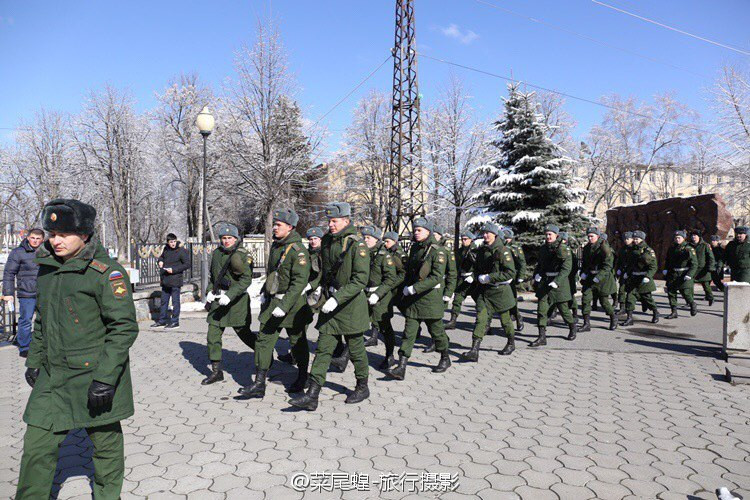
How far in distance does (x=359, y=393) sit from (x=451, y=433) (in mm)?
1277

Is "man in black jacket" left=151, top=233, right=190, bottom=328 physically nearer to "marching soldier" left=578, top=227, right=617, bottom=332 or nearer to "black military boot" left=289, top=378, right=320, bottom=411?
"black military boot" left=289, top=378, right=320, bottom=411

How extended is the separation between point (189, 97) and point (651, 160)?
35.8m

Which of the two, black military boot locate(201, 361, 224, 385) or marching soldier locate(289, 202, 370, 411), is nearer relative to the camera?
marching soldier locate(289, 202, 370, 411)

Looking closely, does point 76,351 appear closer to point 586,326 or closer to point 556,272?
point 556,272

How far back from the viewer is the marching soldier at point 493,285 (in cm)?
755

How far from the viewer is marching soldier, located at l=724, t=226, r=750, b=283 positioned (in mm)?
11398

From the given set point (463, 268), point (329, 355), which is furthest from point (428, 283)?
point (463, 268)

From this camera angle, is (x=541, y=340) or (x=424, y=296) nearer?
(x=424, y=296)

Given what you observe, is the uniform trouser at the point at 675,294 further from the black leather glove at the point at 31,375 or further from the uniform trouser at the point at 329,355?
Result: the black leather glove at the point at 31,375

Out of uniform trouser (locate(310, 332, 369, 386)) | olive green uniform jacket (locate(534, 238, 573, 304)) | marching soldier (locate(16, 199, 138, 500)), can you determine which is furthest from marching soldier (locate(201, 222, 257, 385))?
olive green uniform jacket (locate(534, 238, 573, 304))

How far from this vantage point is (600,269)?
33.3 feet

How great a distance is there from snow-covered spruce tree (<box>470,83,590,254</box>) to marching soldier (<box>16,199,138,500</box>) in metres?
16.4

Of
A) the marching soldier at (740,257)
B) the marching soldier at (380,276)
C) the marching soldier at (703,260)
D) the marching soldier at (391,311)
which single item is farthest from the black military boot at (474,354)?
the marching soldier at (703,260)

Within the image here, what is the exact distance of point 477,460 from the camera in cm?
406
